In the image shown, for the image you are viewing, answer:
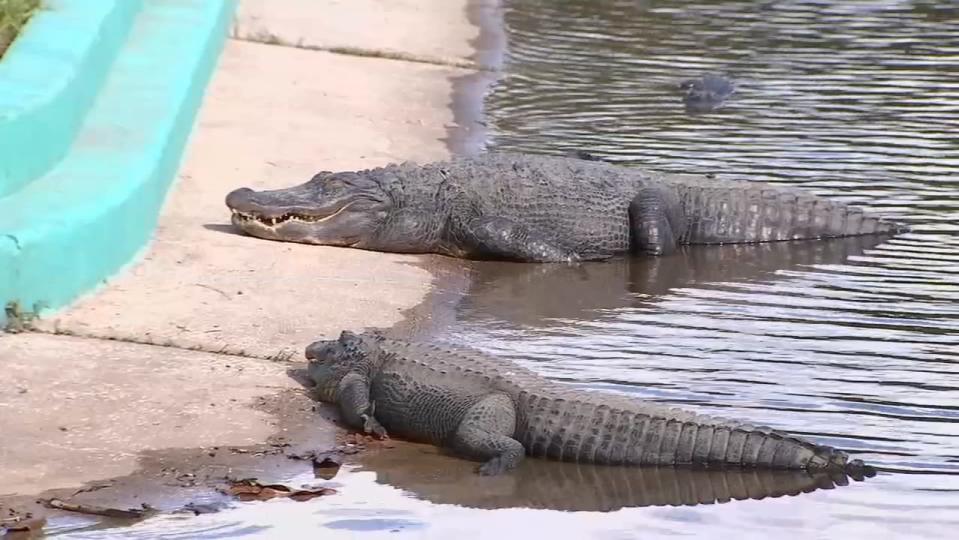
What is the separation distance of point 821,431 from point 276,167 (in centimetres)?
457

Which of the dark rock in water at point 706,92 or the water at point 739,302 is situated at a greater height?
the dark rock in water at point 706,92

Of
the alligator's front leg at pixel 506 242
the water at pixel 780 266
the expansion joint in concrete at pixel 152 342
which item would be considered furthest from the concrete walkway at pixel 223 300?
the water at pixel 780 266

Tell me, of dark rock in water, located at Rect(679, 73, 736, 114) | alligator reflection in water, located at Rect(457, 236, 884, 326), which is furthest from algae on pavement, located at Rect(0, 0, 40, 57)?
dark rock in water, located at Rect(679, 73, 736, 114)

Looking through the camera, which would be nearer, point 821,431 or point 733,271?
point 821,431

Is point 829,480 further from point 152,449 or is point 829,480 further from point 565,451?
point 152,449

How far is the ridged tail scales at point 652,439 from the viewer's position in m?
5.82

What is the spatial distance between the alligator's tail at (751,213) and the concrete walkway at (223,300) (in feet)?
5.45

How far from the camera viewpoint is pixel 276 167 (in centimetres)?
993

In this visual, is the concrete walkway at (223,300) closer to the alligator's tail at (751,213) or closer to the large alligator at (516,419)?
the large alligator at (516,419)

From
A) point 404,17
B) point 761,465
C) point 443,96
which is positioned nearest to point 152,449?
point 761,465

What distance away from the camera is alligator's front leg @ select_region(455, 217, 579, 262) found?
29.6ft

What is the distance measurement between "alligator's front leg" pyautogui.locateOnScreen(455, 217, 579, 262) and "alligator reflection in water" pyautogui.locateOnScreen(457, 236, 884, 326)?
0.23 feet

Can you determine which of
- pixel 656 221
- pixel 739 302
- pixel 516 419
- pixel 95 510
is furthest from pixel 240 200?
pixel 95 510

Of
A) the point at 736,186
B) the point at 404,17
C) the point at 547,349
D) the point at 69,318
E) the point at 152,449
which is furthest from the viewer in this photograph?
the point at 404,17
